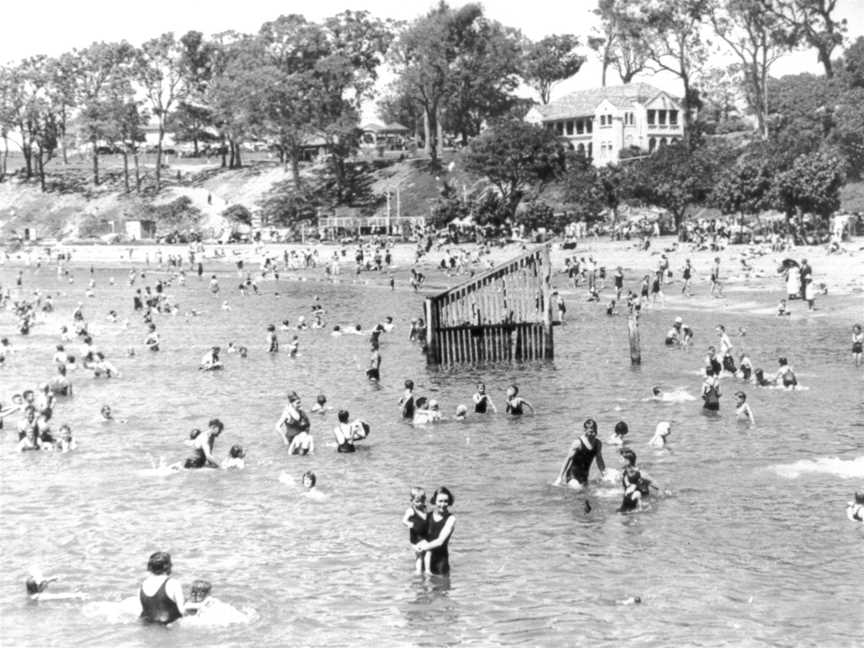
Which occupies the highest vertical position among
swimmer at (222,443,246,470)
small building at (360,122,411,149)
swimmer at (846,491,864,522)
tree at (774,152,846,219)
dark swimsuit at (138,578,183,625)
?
small building at (360,122,411,149)

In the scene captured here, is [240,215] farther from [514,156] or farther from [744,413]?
[744,413]

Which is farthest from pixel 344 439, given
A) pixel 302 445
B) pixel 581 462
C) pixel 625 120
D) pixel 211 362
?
pixel 625 120

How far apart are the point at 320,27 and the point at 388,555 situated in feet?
370

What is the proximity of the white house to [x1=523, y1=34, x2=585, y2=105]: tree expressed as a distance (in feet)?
68.9

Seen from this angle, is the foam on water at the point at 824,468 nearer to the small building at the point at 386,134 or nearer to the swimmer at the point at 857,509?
the swimmer at the point at 857,509

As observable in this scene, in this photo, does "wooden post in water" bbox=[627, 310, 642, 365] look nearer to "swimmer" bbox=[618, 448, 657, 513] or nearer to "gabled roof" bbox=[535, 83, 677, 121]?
"swimmer" bbox=[618, 448, 657, 513]

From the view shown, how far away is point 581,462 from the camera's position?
2342 cm

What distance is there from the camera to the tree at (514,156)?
94438 mm

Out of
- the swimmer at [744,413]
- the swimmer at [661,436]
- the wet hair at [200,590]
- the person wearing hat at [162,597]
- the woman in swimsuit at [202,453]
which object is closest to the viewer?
the person wearing hat at [162,597]

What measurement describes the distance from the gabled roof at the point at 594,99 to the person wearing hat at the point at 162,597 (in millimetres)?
99316

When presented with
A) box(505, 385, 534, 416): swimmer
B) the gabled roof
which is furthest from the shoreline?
the gabled roof

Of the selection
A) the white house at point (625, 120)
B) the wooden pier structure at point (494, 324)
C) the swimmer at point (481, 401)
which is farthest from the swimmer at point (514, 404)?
the white house at point (625, 120)

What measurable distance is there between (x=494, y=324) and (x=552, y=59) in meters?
100

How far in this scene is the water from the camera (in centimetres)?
1666
